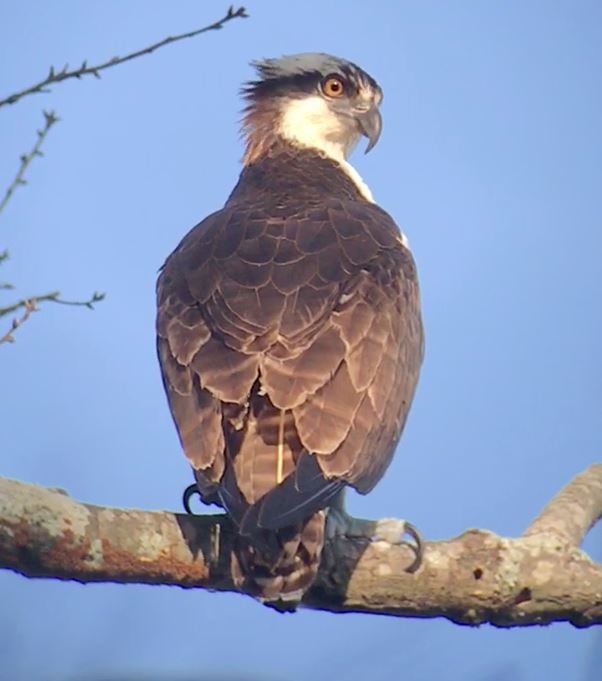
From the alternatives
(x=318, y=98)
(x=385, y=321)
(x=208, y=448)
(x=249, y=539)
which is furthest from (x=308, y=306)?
(x=318, y=98)

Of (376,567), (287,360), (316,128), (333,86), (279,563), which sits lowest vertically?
(279,563)

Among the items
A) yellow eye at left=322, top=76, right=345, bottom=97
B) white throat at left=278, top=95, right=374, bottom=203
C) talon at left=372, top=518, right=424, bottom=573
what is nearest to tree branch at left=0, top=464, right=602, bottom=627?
talon at left=372, top=518, right=424, bottom=573

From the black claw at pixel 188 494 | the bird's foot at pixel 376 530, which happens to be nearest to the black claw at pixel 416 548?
the bird's foot at pixel 376 530

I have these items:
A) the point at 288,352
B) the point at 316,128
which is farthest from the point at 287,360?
the point at 316,128

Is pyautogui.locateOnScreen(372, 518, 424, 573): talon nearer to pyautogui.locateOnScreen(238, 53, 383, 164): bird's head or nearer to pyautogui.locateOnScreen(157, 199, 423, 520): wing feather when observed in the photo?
pyautogui.locateOnScreen(157, 199, 423, 520): wing feather

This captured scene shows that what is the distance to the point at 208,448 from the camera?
4.98 meters

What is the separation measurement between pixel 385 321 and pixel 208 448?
99 cm

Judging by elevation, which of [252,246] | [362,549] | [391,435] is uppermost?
[252,246]

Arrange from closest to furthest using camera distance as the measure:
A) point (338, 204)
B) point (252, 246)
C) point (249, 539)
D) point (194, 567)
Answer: point (249, 539) → point (194, 567) → point (252, 246) → point (338, 204)

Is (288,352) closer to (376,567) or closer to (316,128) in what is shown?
(376,567)

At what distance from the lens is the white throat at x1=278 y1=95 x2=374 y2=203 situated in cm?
802

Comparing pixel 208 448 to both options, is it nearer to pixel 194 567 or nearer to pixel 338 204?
pixel 194 567

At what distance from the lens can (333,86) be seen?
818cm

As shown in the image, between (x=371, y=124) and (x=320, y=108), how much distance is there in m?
0.29
